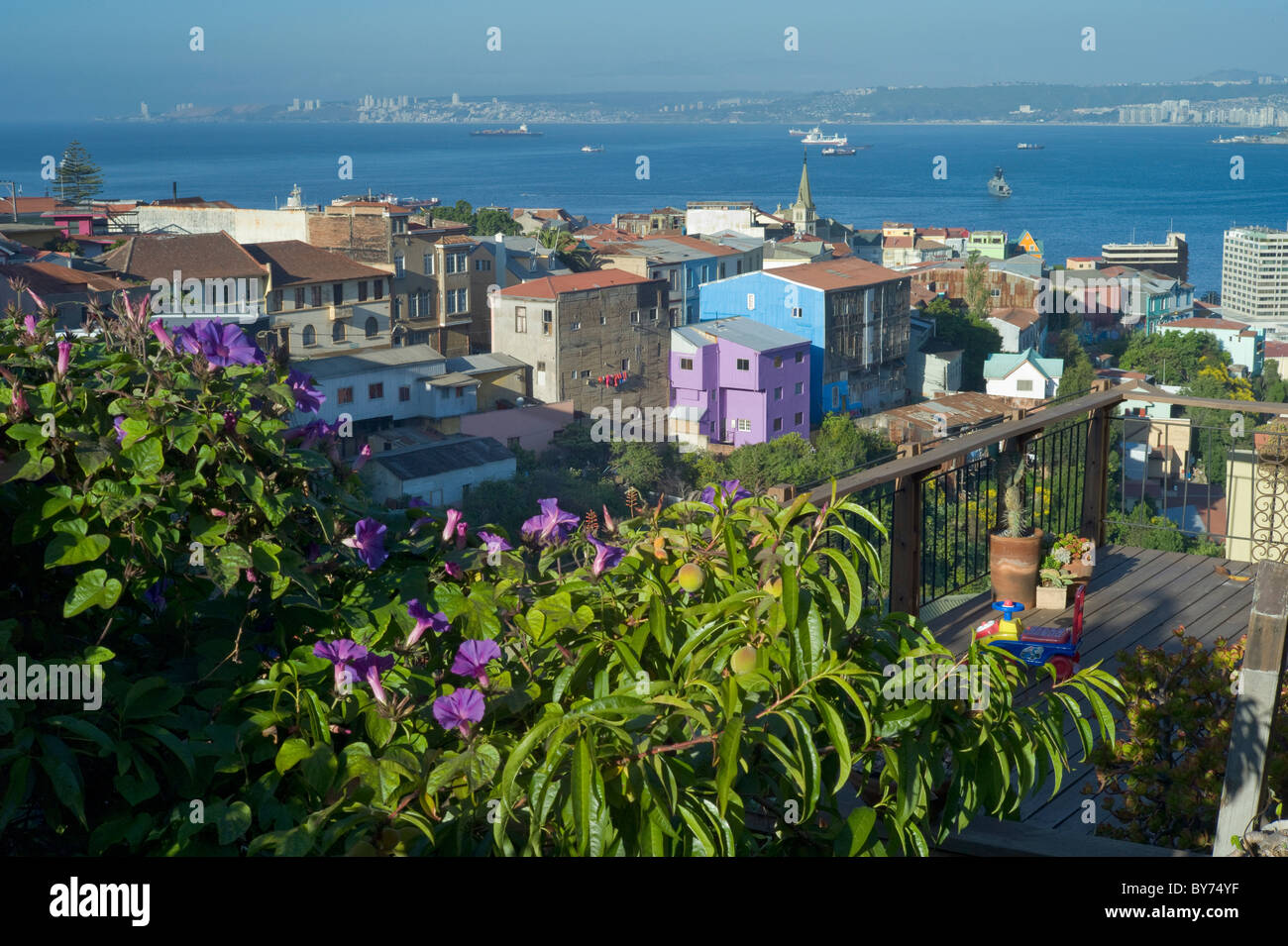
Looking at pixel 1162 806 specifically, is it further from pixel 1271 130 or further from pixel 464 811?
pixel 1271 130

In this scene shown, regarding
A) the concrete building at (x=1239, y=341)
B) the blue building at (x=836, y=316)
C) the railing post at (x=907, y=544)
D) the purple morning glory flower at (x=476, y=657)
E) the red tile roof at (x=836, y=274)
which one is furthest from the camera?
the concrete building at (x=1239, y=341)

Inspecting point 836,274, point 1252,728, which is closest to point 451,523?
point 1252,728

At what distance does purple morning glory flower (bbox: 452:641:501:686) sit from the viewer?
122 centimetres

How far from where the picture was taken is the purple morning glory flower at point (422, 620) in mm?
1308

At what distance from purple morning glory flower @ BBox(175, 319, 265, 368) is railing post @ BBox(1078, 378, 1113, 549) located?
2.93m

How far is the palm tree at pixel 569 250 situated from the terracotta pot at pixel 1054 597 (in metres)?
35.8

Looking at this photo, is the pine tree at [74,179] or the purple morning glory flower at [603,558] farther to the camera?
the pine tree at [74,179]

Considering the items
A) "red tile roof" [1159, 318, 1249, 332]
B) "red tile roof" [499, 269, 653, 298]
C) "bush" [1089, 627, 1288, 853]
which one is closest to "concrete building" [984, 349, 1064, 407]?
"red tile roof" [1159, 318, 1249, 332]

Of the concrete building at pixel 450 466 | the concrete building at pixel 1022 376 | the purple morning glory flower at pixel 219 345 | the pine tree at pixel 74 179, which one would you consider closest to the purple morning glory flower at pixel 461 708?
the purple morning glory flower at pixel 219 345

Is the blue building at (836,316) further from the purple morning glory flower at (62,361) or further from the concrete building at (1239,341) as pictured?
the purple morning glory flower at (62,361)

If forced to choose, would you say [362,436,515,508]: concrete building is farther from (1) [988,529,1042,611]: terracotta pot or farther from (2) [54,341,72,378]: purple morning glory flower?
(2) [54,341,72,378]: purple morning glory flower

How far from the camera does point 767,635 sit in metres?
1.16

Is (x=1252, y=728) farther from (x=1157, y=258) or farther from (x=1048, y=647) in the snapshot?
(x=1157, y=258)
